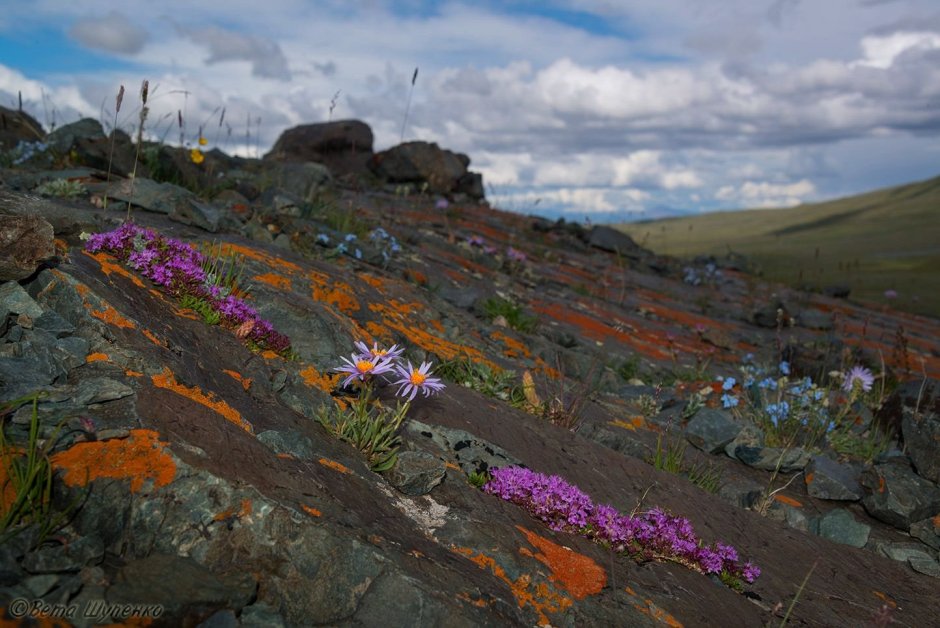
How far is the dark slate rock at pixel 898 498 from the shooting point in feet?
15.7

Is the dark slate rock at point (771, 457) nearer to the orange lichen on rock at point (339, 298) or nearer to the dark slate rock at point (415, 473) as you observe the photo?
the orange lichen on rock at point (339, 298)

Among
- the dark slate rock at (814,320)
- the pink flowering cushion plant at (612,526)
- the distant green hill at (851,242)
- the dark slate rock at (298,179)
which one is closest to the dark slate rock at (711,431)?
the pink flowering cushion plant at (612,526)

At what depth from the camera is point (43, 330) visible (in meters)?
2.68

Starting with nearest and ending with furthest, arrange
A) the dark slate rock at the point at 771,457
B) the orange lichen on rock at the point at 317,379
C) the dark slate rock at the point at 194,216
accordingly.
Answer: the orange lichen on rock at the point at 317,379 < the dark slate rock at the point at 771,457 < the dark slate rock at the point at 194,216

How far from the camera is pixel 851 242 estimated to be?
6106 centimetres

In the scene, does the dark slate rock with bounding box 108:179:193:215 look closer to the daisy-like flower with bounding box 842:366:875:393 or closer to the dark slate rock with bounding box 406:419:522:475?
the dark slate rock with bounding box 406:419:522:475

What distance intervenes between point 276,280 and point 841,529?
3830mm

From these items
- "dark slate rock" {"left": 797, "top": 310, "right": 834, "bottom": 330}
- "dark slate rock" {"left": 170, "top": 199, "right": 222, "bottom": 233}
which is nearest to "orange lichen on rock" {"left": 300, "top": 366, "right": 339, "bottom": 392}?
"dark slate rock" {"left": 170, "top": 199, "right": 222, "bottom": 233}

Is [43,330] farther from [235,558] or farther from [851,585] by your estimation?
[851,585]

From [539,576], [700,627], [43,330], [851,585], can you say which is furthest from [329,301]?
[851,585]

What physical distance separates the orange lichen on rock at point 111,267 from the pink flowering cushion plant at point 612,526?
6.09ft

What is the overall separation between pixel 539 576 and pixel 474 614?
17.0 inches

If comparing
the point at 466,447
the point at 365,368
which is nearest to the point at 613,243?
the point at 466,447

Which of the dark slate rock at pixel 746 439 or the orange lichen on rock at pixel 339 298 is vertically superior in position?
the orange lichen on rock at pixel 339 298
